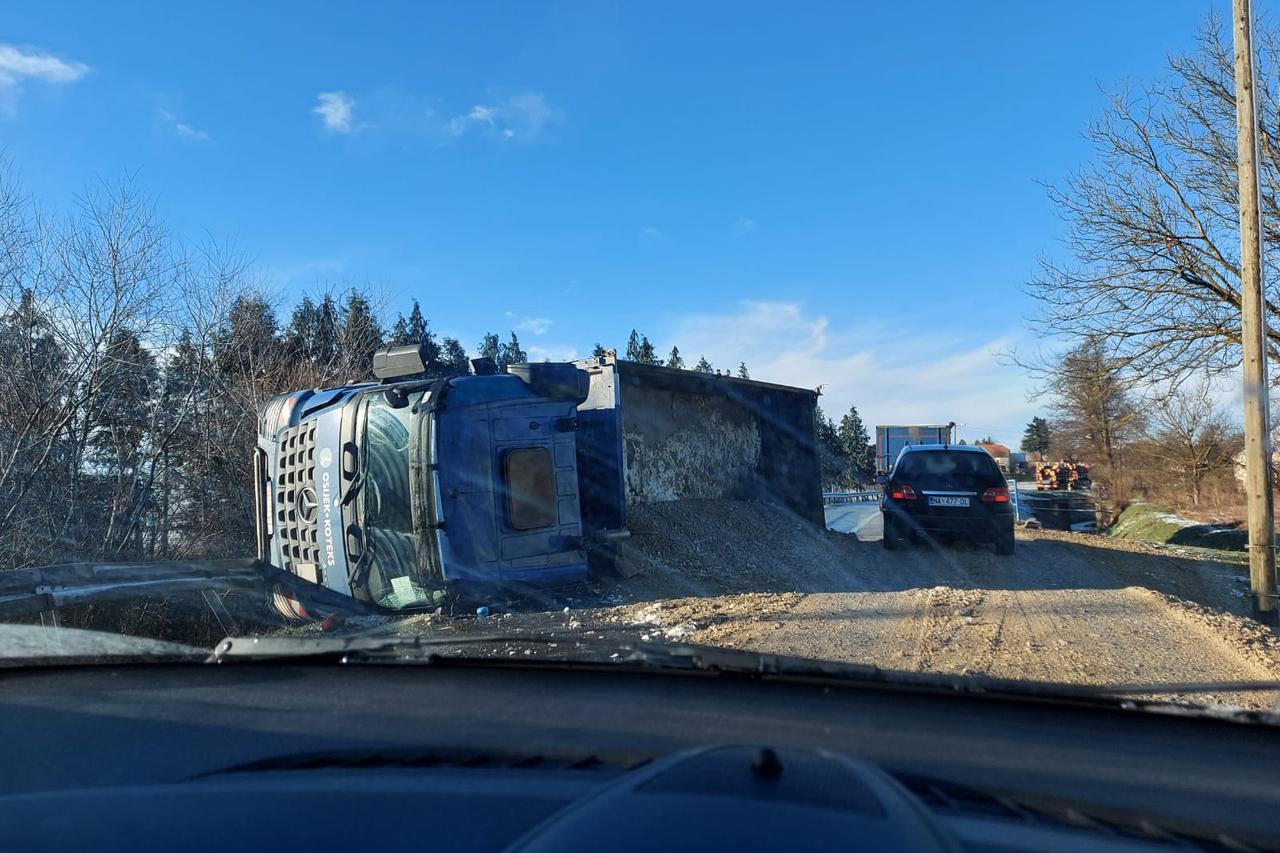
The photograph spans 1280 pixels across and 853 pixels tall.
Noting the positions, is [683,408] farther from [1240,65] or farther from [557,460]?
[1240,65]

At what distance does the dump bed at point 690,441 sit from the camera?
36.0 ft

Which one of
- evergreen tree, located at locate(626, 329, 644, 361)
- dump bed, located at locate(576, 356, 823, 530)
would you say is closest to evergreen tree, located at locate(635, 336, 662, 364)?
evergreen tree, located at locate(626, 329, 644, 361)

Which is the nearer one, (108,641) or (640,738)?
(640,738)

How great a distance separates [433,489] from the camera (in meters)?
7.95

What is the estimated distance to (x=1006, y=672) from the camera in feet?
20.3

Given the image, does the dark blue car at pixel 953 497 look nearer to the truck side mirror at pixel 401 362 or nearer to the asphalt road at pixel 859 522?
the asphalt road at pixel 859 522

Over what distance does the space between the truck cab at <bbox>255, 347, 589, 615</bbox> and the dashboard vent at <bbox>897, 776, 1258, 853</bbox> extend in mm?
6414

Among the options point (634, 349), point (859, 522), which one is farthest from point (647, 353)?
point (859, 522)

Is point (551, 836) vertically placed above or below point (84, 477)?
below

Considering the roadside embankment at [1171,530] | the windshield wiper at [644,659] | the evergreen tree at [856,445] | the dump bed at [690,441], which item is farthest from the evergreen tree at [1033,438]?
the windshield wiper at [644,659]

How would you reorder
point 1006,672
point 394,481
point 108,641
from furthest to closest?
point 394,481 → point 1006,672 → point 108,641

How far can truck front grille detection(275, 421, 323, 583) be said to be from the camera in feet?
29.1

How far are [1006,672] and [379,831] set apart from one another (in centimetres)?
538

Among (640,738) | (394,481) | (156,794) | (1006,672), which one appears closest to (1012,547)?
(1006,672)
